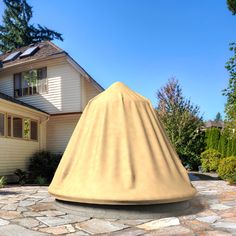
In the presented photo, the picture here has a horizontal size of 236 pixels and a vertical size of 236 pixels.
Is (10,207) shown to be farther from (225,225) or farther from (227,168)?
(227,168)

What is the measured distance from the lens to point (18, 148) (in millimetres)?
14703

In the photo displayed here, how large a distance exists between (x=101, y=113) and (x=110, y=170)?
1259mm

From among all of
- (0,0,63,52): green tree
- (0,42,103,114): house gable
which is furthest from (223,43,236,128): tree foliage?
(0,0,63,52): green tree

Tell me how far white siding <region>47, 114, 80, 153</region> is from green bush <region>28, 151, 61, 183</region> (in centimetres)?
123

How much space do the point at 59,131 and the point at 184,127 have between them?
23.5 ft

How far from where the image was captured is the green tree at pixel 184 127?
62.7 ft

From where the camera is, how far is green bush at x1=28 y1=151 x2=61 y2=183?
1513 centimetres

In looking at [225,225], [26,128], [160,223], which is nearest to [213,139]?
[26,128]

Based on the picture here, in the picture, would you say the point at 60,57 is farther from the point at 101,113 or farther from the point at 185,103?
the point at 101,113

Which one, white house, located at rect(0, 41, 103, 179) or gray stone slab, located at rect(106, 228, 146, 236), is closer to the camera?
gray stone slab, located at rect(106, 228, 146, 236)

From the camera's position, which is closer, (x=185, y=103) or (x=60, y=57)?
(x=60, y=57)

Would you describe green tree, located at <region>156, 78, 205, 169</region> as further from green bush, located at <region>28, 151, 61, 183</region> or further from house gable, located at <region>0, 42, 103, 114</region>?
green bush, located at <region>28, 151, 61, 183</region>

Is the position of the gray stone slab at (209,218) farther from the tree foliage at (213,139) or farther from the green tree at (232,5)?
the tree foliage at (213,139)

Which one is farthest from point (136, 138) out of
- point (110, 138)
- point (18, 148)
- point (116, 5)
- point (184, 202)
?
point (18, 148)
